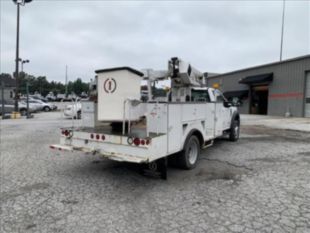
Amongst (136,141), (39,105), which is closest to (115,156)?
(136,141)

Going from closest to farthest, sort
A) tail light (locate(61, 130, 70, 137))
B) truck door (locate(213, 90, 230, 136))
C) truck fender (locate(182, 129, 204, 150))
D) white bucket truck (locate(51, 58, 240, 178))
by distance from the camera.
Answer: white bucket truck (locate(51, 58, 240, 178))
truck fender (locate(182, 129, 204, 150))
tail light (locate(61, 130, 70, 137))
truck door (locate(213, 90, 230, 136))

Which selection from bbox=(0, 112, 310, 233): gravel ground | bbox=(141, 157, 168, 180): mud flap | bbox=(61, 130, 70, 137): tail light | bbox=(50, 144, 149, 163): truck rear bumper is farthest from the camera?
bbox=(61, 130, 70, 137): tail light

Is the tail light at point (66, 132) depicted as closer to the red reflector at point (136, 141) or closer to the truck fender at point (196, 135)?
the red reflector at point (136, 141)

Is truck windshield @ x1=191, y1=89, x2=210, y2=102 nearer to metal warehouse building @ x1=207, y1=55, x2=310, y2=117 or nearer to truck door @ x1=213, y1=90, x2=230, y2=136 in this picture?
truck door @ x1=213, y1=90, x2=230, y2=136

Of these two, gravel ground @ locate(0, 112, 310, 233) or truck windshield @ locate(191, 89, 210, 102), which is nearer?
gravel ground @ locate(0, 112, 310, 233)

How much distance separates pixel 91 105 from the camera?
5.21 m

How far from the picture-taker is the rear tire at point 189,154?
197 inches

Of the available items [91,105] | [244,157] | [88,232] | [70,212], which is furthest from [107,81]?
[244,157]

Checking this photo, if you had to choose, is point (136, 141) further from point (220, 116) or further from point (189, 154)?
point (220, 116)

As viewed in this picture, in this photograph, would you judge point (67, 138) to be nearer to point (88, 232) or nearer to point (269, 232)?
point (88, 232)

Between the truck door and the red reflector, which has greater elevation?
the truck door

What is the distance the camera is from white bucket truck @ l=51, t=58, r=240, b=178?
13.6 ft

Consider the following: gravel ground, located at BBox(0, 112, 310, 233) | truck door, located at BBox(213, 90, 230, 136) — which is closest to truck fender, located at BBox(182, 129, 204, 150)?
gravel ground, located at BBox(0, 112, 310, 233)

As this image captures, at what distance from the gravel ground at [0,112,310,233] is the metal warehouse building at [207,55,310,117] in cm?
1502
